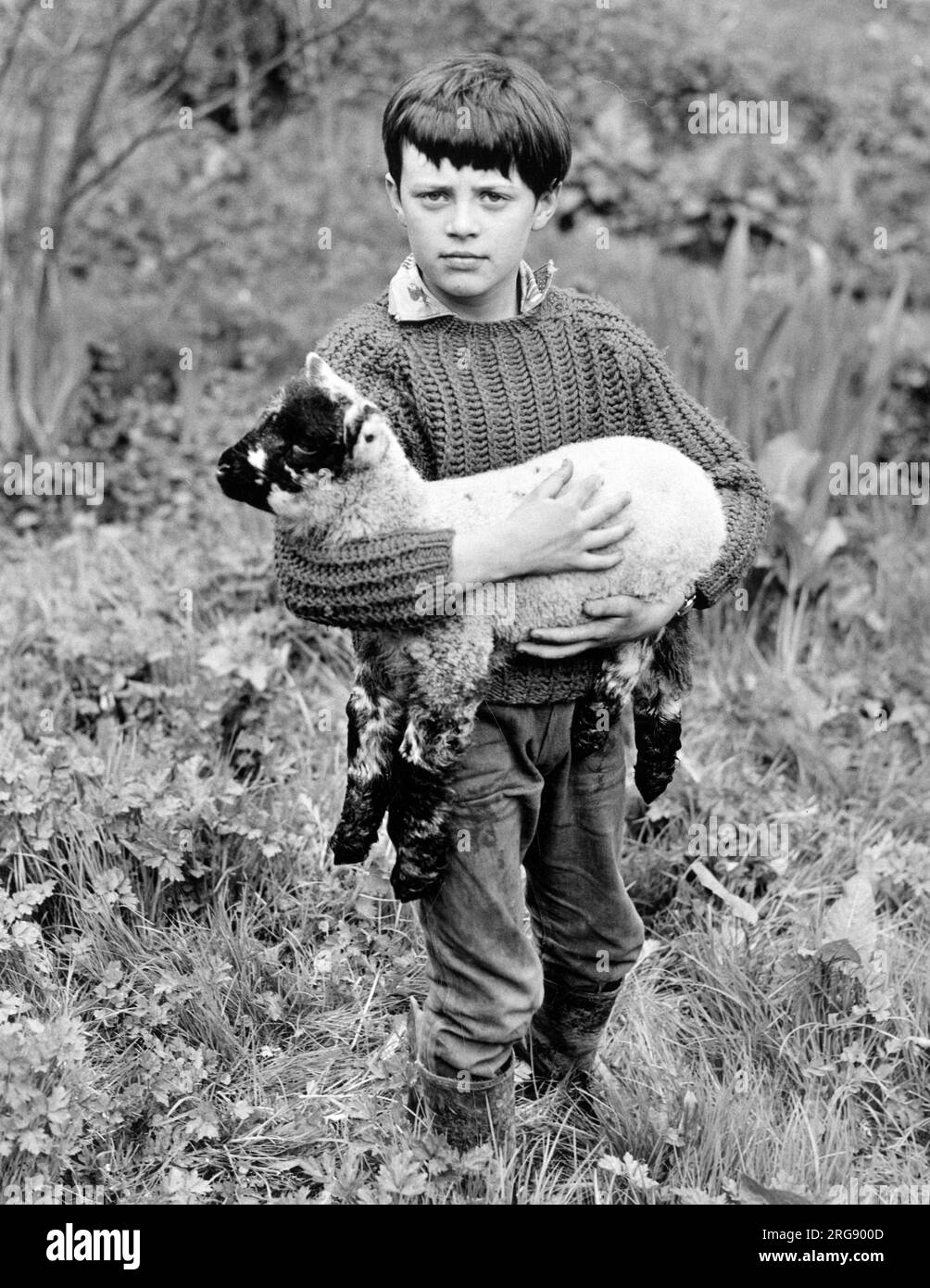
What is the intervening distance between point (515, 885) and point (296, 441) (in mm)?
766

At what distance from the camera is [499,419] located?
194 centimetres

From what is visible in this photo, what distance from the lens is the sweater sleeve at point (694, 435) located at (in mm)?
2070

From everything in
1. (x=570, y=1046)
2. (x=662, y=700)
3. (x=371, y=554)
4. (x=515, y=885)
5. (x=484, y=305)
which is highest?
(x=484, y=305)

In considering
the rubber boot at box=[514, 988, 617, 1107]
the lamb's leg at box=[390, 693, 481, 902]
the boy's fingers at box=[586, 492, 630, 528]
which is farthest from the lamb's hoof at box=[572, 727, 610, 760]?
the rubber boot at box=[514, 988, 617, 1107]

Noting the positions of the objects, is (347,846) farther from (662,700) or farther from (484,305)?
(484,305)

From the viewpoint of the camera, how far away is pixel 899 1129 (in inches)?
94.0

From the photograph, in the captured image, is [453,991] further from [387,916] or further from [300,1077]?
[387,916]

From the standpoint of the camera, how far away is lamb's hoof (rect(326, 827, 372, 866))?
6.44ft

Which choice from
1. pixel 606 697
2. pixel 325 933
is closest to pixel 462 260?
pixel 606 697

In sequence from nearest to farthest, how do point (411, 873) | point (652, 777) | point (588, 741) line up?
1. point (411, 873)
2. point (588, 741)
3. point (652, 777)

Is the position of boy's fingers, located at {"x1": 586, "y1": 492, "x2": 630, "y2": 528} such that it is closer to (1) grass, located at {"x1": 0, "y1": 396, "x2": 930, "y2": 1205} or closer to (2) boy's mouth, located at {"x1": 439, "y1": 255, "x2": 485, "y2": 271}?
(2) boy's mouth, located at {"x1": 439, "y1": 255, "x2": 485, "y2": 271}

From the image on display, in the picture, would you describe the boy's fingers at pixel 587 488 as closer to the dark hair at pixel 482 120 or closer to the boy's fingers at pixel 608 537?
the boy's fingers at pixel 608 537

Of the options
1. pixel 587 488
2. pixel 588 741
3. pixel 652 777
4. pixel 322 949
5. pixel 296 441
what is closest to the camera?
pixel 296 441

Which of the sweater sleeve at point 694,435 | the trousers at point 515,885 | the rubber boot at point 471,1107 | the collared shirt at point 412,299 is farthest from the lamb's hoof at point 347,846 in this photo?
the collared shirt at point 412,299
